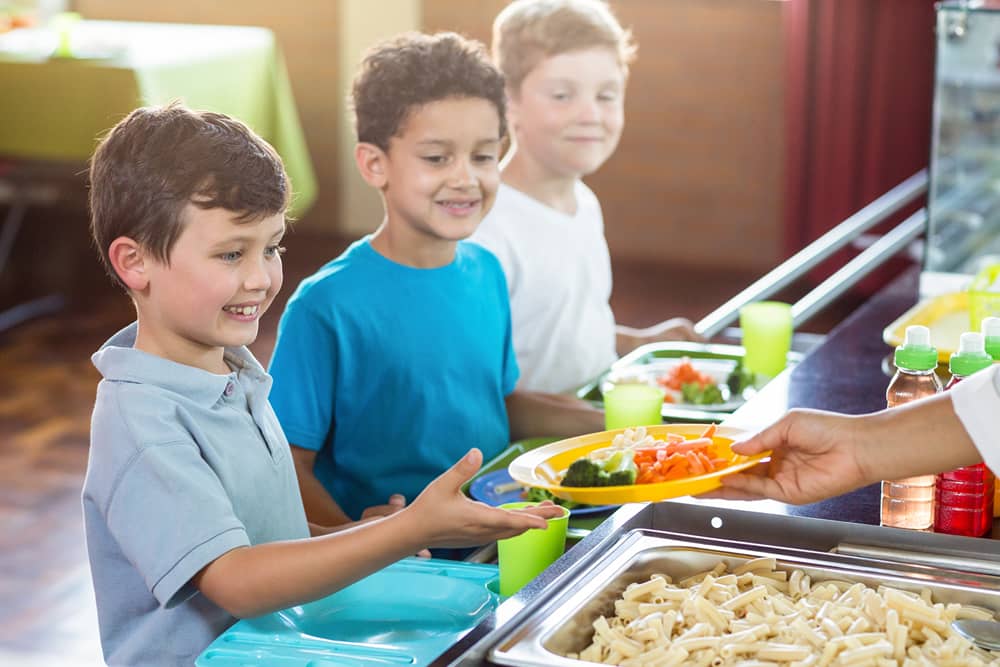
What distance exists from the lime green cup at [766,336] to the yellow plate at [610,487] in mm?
794

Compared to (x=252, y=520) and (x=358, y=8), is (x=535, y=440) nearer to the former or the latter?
(x=252, y=520)

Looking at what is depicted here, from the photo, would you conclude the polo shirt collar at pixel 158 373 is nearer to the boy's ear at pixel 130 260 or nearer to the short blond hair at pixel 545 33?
the boy's ear at pixel 130 260

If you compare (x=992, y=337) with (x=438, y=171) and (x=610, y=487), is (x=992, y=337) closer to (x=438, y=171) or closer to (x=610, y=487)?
(x=610, y=487)

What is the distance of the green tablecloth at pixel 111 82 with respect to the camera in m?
5.01

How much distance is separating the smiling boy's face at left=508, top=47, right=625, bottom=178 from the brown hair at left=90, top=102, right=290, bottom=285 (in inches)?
42.6

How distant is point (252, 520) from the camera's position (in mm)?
A: 1364

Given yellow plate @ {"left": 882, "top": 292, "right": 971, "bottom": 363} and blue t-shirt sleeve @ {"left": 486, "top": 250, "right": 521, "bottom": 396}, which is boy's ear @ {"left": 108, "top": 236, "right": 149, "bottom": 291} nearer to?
blue t-shirt sleeve @ {"left": 486, "top": 250, "right": 521, "bottom": 396}

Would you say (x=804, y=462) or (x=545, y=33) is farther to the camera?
(x=545, y=33)

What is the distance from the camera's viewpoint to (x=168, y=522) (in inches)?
47.7

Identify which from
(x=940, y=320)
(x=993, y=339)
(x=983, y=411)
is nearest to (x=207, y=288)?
(x=983, y=411)

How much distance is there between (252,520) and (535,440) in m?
0.66

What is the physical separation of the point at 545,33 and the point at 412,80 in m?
0.57

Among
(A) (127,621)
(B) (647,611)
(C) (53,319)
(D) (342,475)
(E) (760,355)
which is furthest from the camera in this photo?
(C) (53,319)

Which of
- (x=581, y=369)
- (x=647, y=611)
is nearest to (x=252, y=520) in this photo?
(x=647, y=611)
